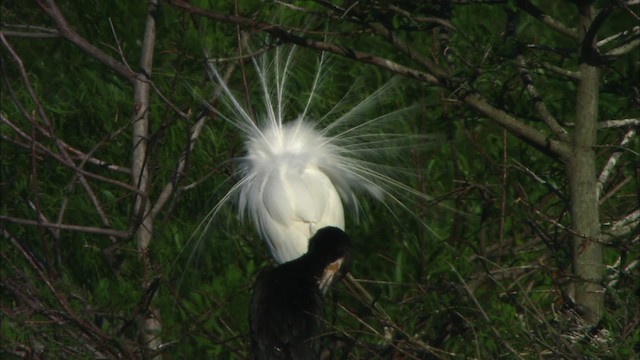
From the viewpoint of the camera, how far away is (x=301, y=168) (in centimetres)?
356

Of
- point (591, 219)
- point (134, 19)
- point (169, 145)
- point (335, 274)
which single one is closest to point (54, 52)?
point (134, 19)

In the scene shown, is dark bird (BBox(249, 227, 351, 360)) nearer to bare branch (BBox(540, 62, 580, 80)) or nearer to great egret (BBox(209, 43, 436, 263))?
great egret (BBox(209, 43, 436, 263))

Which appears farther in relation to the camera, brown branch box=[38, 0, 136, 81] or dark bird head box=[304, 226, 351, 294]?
brown branch box=[38, 0, 136, 81]

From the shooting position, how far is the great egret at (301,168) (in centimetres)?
349

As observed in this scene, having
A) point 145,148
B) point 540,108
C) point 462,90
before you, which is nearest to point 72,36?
point 145,148

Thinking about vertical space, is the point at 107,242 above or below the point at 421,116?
below

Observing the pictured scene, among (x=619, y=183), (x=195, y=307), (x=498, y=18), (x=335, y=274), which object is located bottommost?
(x=195, y=307)

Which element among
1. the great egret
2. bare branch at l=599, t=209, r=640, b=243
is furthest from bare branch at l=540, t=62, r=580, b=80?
the great egret

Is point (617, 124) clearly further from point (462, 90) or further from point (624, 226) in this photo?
point (462, 90)

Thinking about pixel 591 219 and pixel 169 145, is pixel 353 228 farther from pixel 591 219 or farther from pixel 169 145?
pixel 591 219

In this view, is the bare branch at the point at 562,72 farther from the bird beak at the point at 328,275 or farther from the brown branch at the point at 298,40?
the bird beak at the point at 328,275

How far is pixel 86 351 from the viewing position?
139 inches

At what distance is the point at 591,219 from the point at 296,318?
86 centimetres

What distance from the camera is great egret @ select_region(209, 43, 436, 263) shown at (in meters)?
3.49
